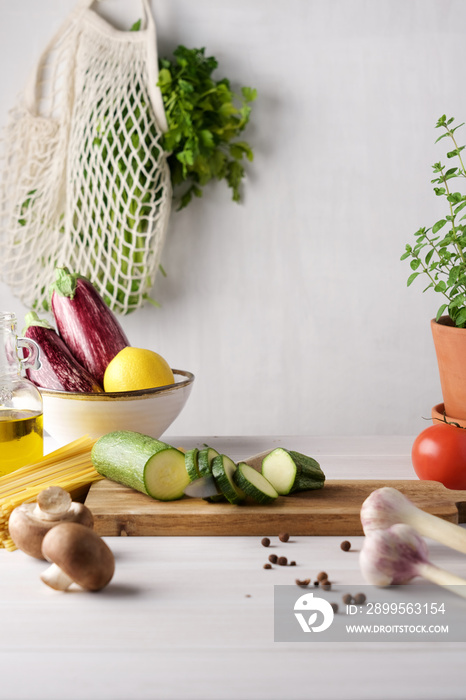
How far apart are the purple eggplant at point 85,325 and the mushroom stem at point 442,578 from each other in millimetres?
704

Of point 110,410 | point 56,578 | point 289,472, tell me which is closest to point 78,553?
point 56,578

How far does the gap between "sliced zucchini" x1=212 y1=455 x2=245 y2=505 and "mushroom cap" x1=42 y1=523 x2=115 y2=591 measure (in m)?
0.19

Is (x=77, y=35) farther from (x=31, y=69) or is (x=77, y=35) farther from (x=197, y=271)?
(x=197, y=271)

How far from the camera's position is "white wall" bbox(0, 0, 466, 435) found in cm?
222

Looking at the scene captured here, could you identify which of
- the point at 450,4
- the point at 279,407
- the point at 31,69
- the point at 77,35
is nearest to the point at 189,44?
the point at 77,35

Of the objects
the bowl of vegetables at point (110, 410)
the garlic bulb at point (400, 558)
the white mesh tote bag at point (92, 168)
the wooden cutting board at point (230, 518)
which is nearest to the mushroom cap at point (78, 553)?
the wooden cutting board at point (230, 518)

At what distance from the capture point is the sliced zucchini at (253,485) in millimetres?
871

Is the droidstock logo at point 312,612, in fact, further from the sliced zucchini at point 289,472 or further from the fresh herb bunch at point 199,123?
the fresh herb bunch at point 199,123

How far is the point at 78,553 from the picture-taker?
0.69 meters

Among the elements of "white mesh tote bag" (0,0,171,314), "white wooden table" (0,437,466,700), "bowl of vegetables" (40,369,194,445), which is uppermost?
"white mesh tote bag" (0,0,171,314)

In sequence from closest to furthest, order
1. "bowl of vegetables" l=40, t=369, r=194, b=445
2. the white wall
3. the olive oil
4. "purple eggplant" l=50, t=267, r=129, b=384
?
the olive oil, "bowl of vegetables" l=40, t=369, r=194, b=445, "purple eggplant" l=50, t=267, r=129, b=384, the white wall

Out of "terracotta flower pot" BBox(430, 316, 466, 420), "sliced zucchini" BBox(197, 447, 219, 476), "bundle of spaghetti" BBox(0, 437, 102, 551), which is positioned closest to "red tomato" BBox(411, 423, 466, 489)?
"terracotta flower pot" BBox(430, 316, 466, 420)

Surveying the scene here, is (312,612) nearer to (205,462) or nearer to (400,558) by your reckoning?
(400,558)

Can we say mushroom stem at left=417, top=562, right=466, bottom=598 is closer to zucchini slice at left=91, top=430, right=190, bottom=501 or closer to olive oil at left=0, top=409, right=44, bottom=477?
zucchini slice at left=91, top=430, right=190, bottom=501
